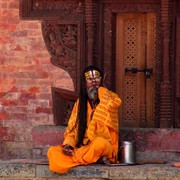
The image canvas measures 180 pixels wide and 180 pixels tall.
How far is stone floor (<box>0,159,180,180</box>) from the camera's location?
10.8 m

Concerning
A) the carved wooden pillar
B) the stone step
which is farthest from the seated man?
→ the carved wooden pillar

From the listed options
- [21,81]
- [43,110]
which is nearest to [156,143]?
[43,110]

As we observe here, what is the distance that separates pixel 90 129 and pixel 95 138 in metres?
0.21

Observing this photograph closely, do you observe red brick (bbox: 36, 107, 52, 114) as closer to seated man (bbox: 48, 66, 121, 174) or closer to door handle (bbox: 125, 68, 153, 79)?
seated man (bbox: 48, 66, 121, 174)

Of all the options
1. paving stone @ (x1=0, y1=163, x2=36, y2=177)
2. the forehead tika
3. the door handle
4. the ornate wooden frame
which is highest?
the ornate wooden frame

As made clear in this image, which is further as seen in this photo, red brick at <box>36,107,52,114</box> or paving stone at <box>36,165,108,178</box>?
red brick at <box>36,107,52,114</box>

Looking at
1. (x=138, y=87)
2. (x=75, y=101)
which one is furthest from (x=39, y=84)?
(x=138, y=87)

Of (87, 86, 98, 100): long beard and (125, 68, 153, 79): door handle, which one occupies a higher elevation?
(125, 68, 153, 79): door handle

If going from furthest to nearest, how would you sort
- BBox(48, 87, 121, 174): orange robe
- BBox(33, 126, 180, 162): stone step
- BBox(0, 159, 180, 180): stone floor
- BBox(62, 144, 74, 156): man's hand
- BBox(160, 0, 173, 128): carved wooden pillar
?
BBox(160, 0, 173, 128): carved wooden pillar, BBox(33, 126, 180, 162): stone step, BBox(62, 144, 74, 156): man's hand, BBox(48, 87, 121, 174): orange robe, BBox(0, 159, 180, 180): stone floor

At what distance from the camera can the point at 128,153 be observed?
1144cm

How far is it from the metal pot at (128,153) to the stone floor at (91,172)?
0.97 ft

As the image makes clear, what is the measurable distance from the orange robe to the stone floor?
13 centimetres

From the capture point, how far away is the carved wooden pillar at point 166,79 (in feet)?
39.1

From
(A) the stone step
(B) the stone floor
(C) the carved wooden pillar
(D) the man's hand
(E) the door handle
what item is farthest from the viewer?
(E) the door handle
